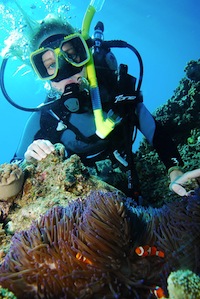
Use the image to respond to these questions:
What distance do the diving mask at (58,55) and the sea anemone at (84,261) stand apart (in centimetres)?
287

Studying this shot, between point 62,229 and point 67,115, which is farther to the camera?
point 67,115

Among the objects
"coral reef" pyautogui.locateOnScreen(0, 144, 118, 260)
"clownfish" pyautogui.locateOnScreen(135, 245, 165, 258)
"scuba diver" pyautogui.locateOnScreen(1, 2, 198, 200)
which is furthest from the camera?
"scuba diver" pyautogui.locateOnScreen(1, 2, 198, 200)

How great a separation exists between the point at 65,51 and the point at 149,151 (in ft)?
9.68

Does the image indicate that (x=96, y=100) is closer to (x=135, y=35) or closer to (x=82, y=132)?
(x=82, y=132)

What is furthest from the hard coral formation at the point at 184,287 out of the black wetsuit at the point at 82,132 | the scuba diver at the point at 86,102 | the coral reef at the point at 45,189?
the black wetsuit at the point at 82,132

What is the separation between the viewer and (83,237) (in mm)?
1597

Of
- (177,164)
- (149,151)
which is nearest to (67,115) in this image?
(177,164)

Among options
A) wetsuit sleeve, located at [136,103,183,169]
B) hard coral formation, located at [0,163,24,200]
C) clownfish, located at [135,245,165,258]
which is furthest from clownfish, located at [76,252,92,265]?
wetsuit sleeve, located at [136,103,183,169]

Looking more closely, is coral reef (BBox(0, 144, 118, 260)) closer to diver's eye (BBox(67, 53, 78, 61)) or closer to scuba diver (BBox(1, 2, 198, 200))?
scuba diver (BBox(1, 2, 198, 200))

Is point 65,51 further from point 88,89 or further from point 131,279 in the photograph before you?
point 131,279

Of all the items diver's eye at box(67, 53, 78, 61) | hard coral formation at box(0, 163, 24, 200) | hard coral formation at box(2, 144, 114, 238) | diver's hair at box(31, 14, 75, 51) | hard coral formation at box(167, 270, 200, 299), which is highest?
diver's hair at box(31, 14, 75, 51)

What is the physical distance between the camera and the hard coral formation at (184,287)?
1.09 m

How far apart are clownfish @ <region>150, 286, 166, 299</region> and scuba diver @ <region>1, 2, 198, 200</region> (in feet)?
7.37

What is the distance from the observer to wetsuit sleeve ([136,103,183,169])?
12.5 ft
